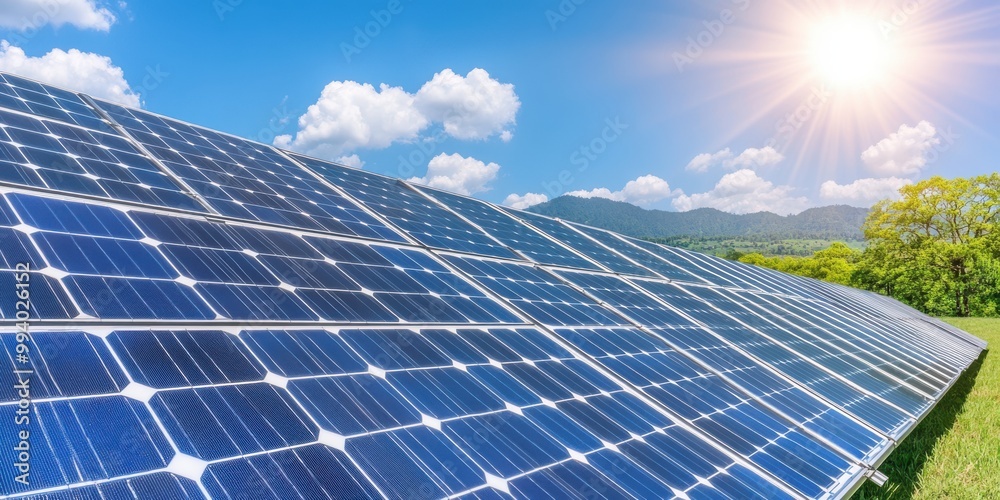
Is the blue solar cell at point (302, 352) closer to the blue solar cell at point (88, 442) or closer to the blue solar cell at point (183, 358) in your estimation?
the blue solar cell at point (183, 358)

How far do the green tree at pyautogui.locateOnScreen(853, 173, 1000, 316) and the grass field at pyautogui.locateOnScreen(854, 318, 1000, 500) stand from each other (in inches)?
2536

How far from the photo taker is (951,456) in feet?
45.0

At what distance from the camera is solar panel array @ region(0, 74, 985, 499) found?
425 cm

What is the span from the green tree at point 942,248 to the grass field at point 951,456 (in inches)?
2536

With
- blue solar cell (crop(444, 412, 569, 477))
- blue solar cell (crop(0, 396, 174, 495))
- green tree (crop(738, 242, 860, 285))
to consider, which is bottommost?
green tree (crop(738, 242, 860, 285))

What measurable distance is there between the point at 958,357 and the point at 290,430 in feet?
98.2

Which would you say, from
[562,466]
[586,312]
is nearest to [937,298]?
[586,312]

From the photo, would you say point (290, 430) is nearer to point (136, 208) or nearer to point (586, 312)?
point (136, 208)

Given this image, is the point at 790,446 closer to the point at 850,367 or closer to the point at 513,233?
the point at 850,367

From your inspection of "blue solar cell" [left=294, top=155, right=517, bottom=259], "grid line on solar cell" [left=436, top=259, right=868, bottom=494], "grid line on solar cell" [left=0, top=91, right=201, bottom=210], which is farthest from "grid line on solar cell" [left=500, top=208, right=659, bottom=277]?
"grid line on solar cell" [left=0, top=91, right=201, bottom=210]

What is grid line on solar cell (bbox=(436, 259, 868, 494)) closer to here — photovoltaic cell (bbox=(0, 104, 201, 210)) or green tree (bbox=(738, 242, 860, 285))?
photovoltaic cell (bbox=(0, 104, 201, 210))

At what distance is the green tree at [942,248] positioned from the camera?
71.7 metres

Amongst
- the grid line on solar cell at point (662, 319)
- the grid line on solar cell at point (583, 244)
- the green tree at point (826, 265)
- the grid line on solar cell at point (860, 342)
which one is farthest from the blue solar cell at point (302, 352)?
the green tree at point (826, 265)
